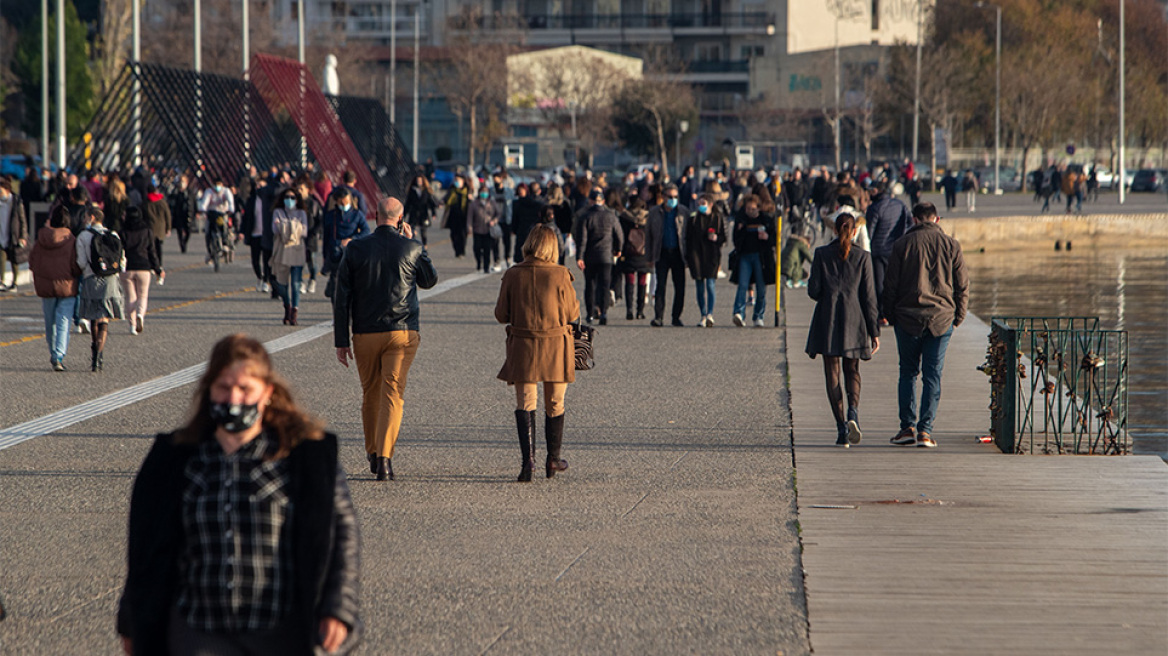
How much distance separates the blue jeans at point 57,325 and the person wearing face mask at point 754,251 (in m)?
7.54

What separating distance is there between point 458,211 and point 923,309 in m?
19.5

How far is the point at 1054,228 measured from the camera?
40875 mm

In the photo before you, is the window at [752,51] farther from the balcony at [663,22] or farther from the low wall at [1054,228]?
the low wall at [1054,228]

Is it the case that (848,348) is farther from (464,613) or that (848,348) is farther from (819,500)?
(464,613)

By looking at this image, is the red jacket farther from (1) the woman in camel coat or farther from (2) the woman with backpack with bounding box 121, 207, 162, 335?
(1) the woman in camel coat

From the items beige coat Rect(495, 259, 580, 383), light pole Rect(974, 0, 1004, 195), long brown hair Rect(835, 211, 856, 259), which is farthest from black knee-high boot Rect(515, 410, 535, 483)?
light pole Rect(974, 0, 1004, 195)

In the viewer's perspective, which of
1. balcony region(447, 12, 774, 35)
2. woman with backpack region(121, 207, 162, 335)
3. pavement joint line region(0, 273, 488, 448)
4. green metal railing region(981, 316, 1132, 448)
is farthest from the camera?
balcony region(447, 12, 774, 35)

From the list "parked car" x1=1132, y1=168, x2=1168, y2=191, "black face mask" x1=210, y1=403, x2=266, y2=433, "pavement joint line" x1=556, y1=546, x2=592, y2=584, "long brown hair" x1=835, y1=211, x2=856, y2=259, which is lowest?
"pavement joint line" x1=556, y1=546, x2=592, y2=584

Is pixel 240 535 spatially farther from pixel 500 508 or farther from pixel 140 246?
pixel 140 246

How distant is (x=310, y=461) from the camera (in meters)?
3.86

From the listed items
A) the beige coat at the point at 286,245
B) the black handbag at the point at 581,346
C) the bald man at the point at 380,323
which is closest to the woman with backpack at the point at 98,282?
the beige coat at the point at 286,245

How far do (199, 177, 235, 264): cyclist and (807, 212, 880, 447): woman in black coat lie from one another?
56.7 feet

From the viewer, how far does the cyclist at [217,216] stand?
84.8 ft

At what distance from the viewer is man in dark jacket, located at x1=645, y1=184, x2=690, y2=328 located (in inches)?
722
